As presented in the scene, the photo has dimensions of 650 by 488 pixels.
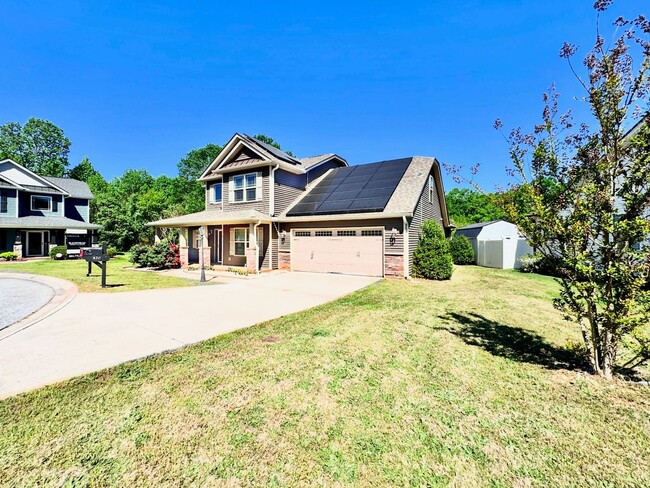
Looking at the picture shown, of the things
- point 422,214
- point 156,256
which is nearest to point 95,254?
point 156,256

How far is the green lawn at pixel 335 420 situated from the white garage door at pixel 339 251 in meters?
8.12

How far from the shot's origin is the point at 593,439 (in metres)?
2.53

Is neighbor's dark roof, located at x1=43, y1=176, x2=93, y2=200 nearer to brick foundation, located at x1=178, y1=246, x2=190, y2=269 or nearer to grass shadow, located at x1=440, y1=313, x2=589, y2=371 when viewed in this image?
brick foundation, located at x1=178, y1=246, x2=190, y2=269

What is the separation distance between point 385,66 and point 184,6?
1038cm

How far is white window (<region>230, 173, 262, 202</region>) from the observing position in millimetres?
15625

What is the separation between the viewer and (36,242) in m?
23.3

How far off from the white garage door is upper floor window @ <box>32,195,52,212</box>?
24940 mm

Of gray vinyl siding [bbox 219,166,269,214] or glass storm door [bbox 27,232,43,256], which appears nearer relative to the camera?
gray vinyl siding [bbox 219,166,269,214]

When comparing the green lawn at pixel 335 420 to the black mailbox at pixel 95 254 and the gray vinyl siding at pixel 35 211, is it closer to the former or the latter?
the black mailbox at pixel 95 254

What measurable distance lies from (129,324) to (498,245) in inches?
773

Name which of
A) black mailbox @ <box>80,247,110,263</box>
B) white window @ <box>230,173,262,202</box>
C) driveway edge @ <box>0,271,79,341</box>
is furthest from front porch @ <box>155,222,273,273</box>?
driveway edge @ <box>0,271,79,341</box>

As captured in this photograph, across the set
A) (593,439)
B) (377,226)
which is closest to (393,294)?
(377,226)

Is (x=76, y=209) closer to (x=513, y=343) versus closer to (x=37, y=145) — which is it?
(x=37, y=145)

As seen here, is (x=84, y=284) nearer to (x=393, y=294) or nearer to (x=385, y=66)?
(x=393, y=294)
